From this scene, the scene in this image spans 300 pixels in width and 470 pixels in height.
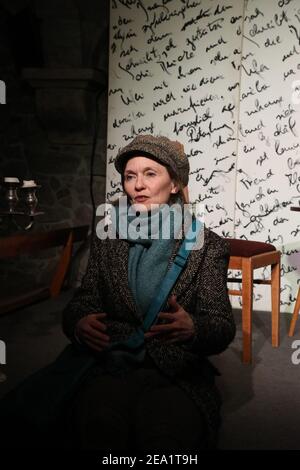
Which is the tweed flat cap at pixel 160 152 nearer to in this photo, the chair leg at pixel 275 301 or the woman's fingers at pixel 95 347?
the woman's fingers at pixel 95 347

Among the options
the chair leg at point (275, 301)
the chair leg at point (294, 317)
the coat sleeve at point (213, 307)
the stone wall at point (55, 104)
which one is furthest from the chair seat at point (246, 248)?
the stone wall at point (55, 104)

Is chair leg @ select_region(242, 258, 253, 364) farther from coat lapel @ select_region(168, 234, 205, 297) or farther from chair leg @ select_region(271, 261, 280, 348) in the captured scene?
coat lapel @ select_region(168, 234, 205, 297)

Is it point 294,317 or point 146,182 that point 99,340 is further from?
point 294,317

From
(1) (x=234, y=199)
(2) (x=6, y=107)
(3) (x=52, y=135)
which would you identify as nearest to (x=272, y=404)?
(1) (x=234, y=199)

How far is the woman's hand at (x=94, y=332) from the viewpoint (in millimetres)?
1575

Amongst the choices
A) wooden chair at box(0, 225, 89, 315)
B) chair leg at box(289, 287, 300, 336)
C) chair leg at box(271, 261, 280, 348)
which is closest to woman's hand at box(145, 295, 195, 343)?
chair leg at box(271, 261, 280, 348)

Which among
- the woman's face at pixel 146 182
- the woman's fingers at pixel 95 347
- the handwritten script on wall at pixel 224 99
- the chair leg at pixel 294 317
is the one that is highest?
the handwritten script on wall at pixel 224 99

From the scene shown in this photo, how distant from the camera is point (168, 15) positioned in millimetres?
3865

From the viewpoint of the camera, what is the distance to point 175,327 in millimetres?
1531

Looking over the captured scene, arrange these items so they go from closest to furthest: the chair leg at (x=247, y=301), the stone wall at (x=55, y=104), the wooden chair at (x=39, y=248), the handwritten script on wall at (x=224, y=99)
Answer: the chair leg at (x=247, y=301) → the wooden chair at (x=39, y=248) → the handwritten script on wall at (x=224, y=99) → the stone wall at (x=55, y=104)

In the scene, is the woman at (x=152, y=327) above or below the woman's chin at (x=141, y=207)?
below

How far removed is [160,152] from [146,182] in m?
0.10

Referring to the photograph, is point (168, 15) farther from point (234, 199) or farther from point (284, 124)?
point (234, 199)

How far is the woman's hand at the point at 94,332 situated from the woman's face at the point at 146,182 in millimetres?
352
